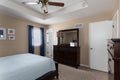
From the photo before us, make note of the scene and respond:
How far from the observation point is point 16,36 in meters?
4.64

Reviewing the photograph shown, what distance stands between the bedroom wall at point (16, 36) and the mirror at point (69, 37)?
187 cm

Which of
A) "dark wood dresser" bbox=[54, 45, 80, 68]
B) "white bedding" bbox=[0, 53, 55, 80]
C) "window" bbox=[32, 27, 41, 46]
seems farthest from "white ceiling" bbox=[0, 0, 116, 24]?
"white bedding" bbox=[0, 53, 55, 80]

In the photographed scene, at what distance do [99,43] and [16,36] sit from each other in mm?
3922

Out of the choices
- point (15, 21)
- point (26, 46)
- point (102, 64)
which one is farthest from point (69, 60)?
point (15, 21)

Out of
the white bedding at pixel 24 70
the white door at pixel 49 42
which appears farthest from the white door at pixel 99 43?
the white door at pixel 49 42

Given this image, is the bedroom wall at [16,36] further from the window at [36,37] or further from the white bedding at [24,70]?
the white bedding at [24,70]

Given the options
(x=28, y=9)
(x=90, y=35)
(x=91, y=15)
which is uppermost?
(x=28, y=9)

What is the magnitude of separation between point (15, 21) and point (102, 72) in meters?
4.55

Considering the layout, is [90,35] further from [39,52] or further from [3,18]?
[3,18]

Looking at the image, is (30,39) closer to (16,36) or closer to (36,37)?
(36,37)

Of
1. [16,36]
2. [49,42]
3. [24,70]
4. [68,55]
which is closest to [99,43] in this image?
[68,55]

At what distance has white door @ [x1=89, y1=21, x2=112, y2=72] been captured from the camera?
359 centimetres

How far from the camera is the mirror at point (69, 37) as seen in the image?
4471mm

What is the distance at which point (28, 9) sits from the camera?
4.00 metres
